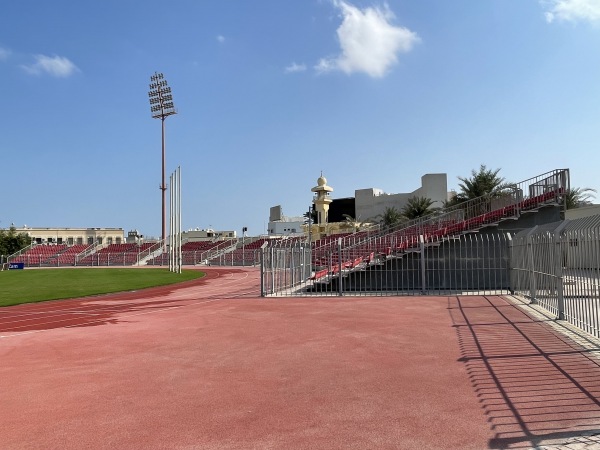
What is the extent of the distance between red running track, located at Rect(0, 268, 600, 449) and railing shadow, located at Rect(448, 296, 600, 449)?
2cm

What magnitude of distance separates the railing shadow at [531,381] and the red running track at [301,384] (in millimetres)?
23

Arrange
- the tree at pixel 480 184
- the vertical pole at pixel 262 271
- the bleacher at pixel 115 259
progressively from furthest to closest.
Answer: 1. the bleacher at pixel 115 259
2. the tree at pixel 480 184
3. the vertical pole at pixel 262 271

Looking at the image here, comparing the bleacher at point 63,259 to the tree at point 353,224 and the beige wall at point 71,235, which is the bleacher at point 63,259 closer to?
the beige wall at point 71,235

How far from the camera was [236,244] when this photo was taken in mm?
67688

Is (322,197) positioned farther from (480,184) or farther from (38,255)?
(38,255)

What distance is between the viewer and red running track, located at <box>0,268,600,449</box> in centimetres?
478

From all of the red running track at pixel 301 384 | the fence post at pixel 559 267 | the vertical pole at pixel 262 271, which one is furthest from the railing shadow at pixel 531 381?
the vertical pole at pixel 262 271

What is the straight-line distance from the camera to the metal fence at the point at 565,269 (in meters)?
8.81

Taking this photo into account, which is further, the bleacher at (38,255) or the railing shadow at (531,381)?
the bleacher at (38,255)

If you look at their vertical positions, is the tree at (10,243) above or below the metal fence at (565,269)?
above

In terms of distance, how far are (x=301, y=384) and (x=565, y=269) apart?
932cm

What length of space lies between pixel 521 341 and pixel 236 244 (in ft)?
199

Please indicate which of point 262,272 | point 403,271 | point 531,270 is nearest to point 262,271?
point 262,272

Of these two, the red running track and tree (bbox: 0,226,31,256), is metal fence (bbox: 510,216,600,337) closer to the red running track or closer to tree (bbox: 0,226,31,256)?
the red running track
